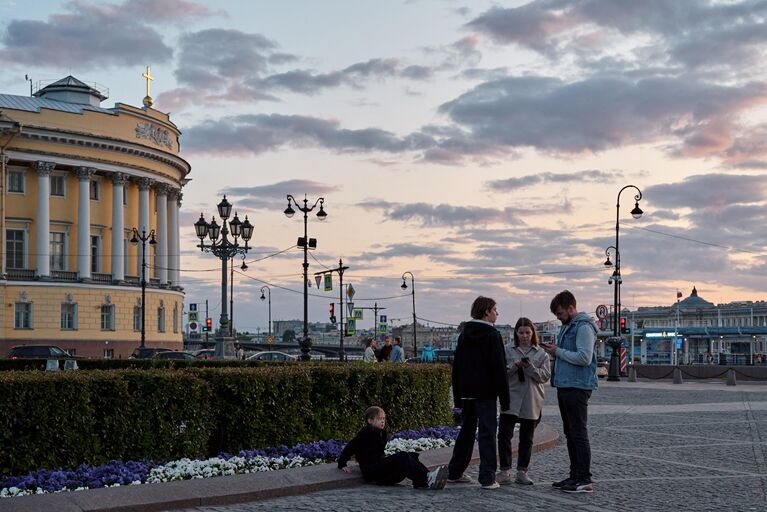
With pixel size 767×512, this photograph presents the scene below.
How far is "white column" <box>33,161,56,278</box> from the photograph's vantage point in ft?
211

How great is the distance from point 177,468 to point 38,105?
60.5m

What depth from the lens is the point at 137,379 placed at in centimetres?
1107

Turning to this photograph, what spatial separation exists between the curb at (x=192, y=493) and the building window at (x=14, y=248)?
189 feet

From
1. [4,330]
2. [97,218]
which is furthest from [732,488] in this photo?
[97,218]

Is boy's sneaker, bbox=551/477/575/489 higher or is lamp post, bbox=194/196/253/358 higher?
lamp post, bbox=194/196/253/358

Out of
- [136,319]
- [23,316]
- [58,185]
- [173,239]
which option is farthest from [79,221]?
[173,239]

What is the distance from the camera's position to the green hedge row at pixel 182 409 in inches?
397

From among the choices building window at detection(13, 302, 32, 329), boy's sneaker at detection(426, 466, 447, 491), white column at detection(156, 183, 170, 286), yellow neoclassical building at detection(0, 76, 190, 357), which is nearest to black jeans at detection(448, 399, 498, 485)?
boy's sneaker at detection(426, 466, 447, 491)

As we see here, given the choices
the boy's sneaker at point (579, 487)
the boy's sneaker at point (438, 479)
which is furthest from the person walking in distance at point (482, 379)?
the boy's sneaker at point (579, 487)

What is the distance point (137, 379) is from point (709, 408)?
59.9 feet

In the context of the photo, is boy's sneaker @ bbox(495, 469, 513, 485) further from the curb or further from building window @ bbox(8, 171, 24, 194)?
building window @ bbox(8, 171, 24, 194)

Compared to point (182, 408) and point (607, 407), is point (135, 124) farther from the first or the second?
point (182, 408)

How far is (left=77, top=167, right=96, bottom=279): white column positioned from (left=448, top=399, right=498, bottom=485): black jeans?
58.6m

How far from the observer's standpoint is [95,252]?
6862cm
